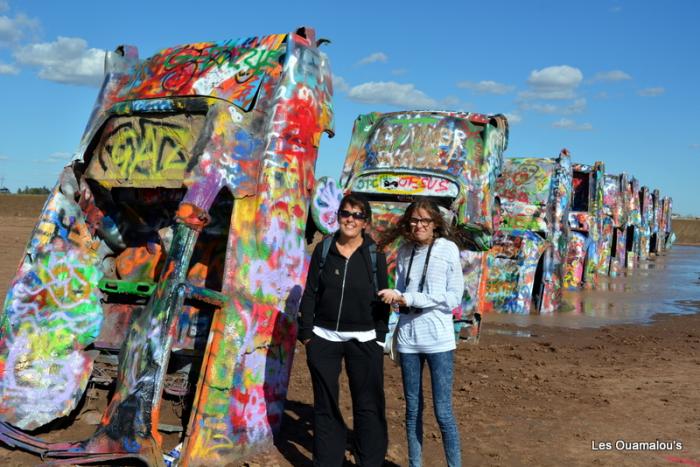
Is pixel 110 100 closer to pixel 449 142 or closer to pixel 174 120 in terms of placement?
pixel 174 120

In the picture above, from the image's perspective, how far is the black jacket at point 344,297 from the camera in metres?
4.18

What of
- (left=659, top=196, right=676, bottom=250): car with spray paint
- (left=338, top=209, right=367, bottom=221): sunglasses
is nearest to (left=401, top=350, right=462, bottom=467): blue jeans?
(left=338, top=209, right=367, bottom=221): sunglasses

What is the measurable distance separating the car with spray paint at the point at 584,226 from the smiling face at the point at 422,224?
491 inches

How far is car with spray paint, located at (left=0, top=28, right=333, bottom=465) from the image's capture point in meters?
4.57

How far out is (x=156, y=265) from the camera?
604 centimetres

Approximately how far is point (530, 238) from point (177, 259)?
8.09 m

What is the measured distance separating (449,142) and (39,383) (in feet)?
17.9

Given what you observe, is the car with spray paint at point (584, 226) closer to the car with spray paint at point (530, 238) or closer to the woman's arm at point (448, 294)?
the car with spray paint at point (530, 238)

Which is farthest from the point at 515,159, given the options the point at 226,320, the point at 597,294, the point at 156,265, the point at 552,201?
the point at 226,320

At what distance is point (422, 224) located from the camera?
4.15 m

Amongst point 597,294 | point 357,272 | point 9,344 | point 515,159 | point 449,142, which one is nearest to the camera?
point 357,272

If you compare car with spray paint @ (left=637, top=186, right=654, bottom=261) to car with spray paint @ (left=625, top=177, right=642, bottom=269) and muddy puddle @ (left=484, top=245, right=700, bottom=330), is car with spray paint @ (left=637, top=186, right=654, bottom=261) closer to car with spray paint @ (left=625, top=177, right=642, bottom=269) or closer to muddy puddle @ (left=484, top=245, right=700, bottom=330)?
car with spray paint @ (left=625, top=177, right=642, bottom=269)

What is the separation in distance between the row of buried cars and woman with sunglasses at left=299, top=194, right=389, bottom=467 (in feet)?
2.41

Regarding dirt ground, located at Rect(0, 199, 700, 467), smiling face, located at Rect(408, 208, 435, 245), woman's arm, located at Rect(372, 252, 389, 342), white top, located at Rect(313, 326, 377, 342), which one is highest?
smiling face, located at Rect(408, 208, 435, 245)
